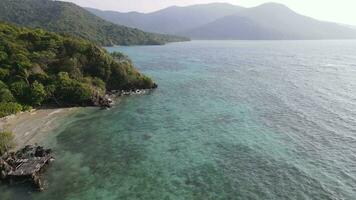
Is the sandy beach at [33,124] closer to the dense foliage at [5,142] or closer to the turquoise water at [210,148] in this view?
the dense foliage at [5,142]

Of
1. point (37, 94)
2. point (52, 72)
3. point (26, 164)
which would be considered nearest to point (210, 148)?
point (26, 164)

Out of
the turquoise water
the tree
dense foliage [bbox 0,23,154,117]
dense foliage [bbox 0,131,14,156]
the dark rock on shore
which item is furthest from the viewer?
dense foliage [bbox 0,23,154,117]

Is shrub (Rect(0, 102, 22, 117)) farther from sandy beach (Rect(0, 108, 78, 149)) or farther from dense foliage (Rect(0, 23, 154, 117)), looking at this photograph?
sandy beach (Rect(0, 108, 78, 149))

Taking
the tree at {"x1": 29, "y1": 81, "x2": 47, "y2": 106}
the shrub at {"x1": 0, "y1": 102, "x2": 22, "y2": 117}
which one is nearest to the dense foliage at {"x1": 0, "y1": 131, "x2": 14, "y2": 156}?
the shrub at {"x1": 0, "y1": 102, "x2": 22, "y2": 117}

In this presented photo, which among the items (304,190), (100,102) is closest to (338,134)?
(304,190)

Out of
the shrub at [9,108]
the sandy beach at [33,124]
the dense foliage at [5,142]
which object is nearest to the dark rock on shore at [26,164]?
the dense foliage at [5,142]

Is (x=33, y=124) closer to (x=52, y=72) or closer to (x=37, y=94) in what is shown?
(x=37, y=94)
